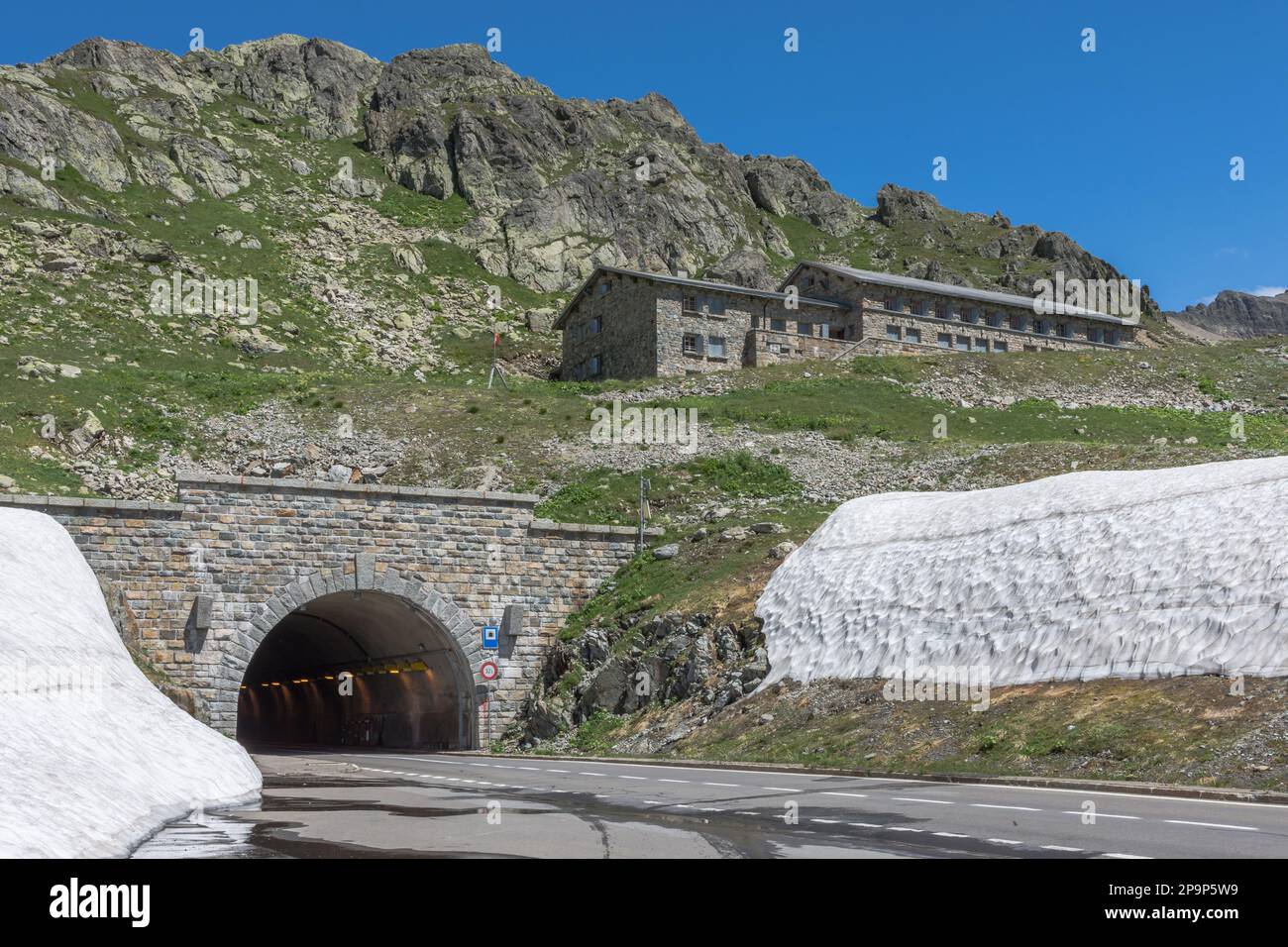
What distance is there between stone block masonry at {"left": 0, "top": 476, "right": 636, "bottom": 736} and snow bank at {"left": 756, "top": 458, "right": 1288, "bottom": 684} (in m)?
7.69

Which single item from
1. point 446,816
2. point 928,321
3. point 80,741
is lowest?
point 446,816

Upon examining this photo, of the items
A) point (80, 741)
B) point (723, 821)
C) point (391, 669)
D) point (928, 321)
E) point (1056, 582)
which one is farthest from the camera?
point (928, 321)

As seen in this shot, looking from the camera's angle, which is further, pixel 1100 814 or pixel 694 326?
pixel 694 326

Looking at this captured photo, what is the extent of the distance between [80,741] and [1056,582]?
17170mm

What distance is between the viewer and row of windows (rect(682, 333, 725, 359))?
2837 inches

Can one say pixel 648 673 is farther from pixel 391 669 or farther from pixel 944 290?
pixel 944 290

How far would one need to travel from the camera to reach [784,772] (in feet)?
67.1

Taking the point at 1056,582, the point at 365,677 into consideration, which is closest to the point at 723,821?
the point at 1056,582

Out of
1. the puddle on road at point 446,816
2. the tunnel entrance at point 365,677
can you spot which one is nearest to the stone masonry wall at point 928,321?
the tunnel entrance at point 365,677

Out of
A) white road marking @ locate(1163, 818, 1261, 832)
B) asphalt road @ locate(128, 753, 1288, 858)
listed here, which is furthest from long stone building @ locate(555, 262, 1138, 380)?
white road marking @ locate(1163, 818, 1261, 832)

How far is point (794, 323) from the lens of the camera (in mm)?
77000

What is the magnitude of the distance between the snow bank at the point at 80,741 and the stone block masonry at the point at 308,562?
756 cm

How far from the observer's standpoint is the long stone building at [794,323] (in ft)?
237

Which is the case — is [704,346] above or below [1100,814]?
above
